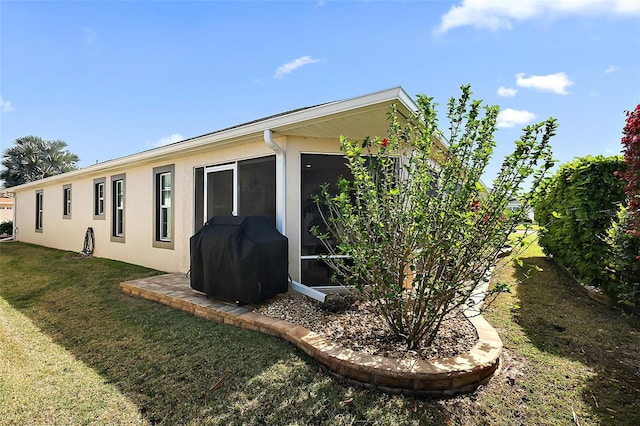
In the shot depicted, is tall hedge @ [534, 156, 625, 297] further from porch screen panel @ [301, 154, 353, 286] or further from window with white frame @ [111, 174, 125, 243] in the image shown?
window with white frame @ [111, 174, 125, 243]

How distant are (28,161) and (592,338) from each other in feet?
91.9

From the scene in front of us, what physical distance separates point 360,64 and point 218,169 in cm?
381

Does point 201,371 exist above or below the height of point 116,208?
below

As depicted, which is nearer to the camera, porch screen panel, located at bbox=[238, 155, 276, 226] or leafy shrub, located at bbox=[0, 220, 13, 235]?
porch screen panel, located at bbox=[238, 155, 276, 226]

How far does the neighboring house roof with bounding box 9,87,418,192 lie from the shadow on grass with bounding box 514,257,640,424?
3292mm

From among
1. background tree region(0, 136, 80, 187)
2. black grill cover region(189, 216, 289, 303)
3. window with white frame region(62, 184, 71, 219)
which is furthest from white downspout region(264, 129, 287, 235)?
background tree region(0, 136, 80, 187)

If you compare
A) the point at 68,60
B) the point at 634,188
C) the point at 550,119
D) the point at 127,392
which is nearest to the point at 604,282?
the point at 634,188

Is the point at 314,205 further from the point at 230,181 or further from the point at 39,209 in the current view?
the point at 39,209

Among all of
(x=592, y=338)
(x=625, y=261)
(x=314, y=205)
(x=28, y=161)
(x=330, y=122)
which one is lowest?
(x=592, y=338)

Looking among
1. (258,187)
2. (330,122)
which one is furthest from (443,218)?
(258,187)

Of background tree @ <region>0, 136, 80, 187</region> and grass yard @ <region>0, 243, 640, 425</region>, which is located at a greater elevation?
background tree @ <region>0, 136, 80, 187</region>

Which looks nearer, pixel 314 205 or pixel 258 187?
pixel 314 205

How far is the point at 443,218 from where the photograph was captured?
3.05 metres

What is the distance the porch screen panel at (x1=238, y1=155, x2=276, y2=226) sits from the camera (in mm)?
5820
